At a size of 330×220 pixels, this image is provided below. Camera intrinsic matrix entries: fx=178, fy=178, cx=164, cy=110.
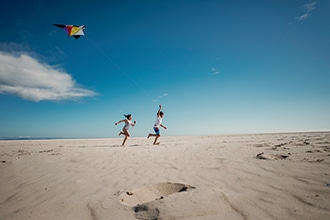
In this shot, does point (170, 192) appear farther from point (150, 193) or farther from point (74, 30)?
point (74, 30)

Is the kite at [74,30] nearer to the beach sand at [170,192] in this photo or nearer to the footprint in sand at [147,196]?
the beach sand at [170,192]

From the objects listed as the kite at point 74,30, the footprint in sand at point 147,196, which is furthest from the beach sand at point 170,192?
the kite at point 74,30

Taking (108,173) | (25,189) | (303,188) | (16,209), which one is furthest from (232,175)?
(25,189)

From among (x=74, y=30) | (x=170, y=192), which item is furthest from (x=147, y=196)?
(x=74, y=30)

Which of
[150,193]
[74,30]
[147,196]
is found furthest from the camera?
[74,30]

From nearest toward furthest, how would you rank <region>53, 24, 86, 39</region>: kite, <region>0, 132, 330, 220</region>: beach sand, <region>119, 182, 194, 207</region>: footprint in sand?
<region>0, 132, 330, 220</region>: beach sand
<region>119, 182, 194, 207</region>: footprint in sand
<region>53, 24, 86, 39</region>: kite

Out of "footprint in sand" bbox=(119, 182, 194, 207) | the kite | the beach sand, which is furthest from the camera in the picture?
the kite

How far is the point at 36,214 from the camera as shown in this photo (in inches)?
94.1

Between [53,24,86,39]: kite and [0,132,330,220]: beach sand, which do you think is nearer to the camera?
[0,132,330,220]: beach sand

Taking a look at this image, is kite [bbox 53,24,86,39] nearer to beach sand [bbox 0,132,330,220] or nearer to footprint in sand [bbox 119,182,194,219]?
beach sand [bbox 0,132,330,220]

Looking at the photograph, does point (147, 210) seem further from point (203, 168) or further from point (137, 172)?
point (203, 168)

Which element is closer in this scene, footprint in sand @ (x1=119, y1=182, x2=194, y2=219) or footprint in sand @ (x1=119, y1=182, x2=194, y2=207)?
footprint in sand @ (x1=119, y1=182, x2=194, y2=219)

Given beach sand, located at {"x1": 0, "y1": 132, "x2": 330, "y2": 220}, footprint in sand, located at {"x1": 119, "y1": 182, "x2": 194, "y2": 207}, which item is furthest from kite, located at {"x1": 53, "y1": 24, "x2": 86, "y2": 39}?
footprint in sand, located at {"x1": 119, "y1": 182, "x2": 194, "y2": 207}

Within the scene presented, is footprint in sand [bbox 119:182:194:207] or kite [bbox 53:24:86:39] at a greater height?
kite [bbox 53:24:86:39]
